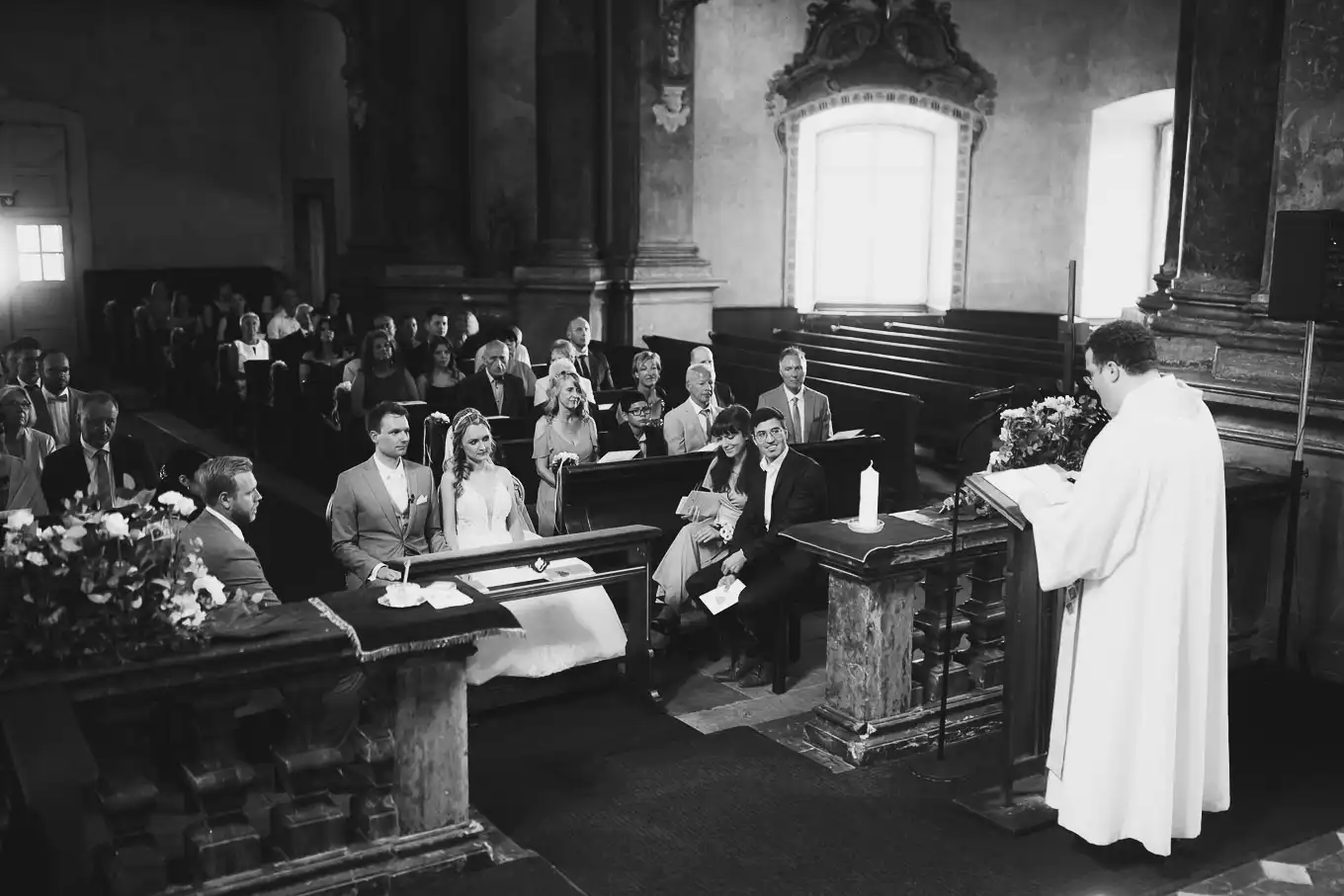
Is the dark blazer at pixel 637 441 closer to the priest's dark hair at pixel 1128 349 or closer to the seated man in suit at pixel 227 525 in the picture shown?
the seated man in suit at pixel 227 525

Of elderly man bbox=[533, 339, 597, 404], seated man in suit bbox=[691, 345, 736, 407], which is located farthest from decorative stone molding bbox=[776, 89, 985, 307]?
seated man in suit bbox=[691, 345, 736, 407]

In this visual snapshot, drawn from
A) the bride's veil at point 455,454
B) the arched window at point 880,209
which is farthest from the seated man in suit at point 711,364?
the arched window at point 880,209

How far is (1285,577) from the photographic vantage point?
5.25 metres

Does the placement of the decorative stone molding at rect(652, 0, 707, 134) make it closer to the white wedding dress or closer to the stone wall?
the stone wall

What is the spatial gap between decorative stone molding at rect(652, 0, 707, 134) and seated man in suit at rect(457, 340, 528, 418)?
4.82 m

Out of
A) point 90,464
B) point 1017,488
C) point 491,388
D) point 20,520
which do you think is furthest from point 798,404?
point 20,520

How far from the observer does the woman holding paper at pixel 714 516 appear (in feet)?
19.1

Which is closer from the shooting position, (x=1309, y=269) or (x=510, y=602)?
(x=1309, y=269)

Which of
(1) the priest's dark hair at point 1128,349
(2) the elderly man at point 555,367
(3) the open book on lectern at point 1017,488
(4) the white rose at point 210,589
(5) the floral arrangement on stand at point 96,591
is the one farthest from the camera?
(2) the elderly man at point 555,367

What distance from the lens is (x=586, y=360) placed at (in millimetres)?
10016

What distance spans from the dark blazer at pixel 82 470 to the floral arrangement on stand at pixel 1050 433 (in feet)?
12.9

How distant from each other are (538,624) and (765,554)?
3.41ft

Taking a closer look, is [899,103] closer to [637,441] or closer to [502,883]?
[637,441]

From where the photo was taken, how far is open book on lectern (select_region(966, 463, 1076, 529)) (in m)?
3.87
